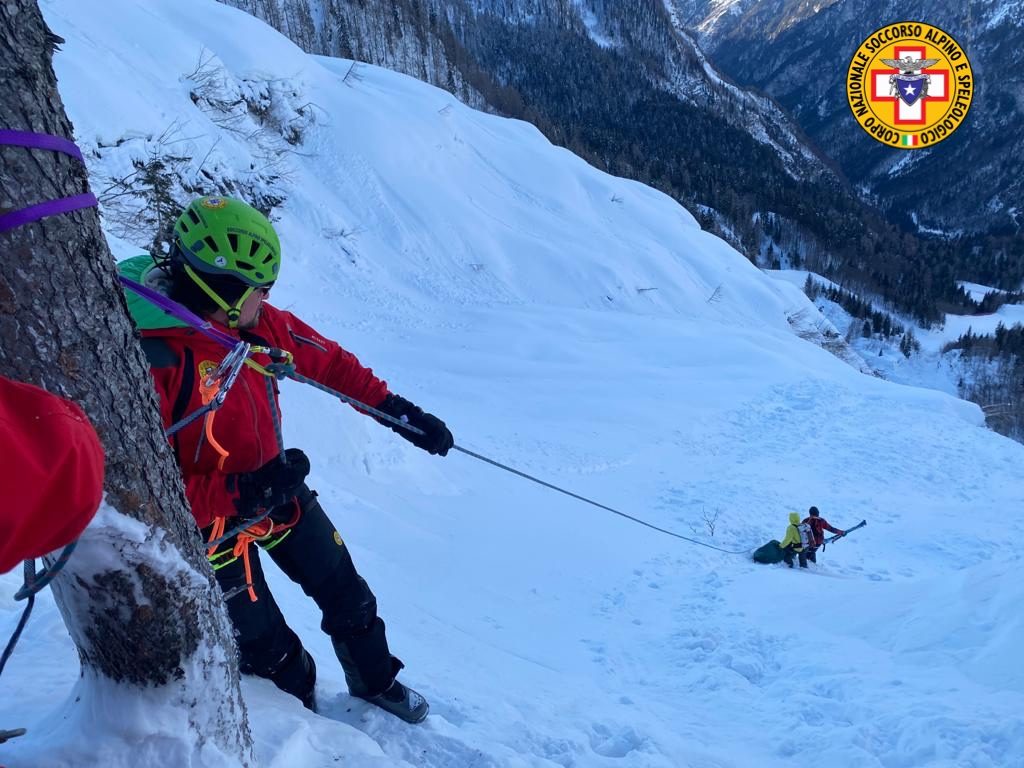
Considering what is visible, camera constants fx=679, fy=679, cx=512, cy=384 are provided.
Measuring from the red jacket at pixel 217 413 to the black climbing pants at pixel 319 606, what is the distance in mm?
270

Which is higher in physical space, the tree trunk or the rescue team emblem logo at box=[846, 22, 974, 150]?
the rescue team emblem logo at box=[846, 22, 974, 150]

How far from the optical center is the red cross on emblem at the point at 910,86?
37.8 m

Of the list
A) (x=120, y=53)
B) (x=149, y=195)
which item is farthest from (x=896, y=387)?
(x=120, y=53)

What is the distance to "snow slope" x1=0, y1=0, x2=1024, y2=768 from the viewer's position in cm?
326

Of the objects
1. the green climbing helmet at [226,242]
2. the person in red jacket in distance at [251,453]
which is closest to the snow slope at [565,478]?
the person in red jacket in distance at [251,453]

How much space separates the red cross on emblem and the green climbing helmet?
141 feet

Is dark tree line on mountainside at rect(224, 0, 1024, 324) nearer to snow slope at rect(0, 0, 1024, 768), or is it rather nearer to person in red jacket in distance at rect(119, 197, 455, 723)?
snow slope at rect(0, 0, 1024, 768)

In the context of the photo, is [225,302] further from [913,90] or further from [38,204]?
[913,90]

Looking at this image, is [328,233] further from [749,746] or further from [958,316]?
[958,316]

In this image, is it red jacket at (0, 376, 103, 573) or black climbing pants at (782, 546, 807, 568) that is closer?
red jacket at (0, 376, 103, 573)

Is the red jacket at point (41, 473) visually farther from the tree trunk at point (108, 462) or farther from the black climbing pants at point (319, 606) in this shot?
the black climbing pants at point (319, 606)

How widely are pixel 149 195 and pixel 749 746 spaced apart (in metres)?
11.9

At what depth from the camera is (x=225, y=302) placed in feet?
7.15

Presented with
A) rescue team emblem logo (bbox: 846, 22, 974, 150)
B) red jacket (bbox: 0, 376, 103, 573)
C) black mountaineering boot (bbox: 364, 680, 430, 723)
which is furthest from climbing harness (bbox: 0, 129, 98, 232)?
rescue team emblem logo (bbox: 846, 22, 974, 150)
